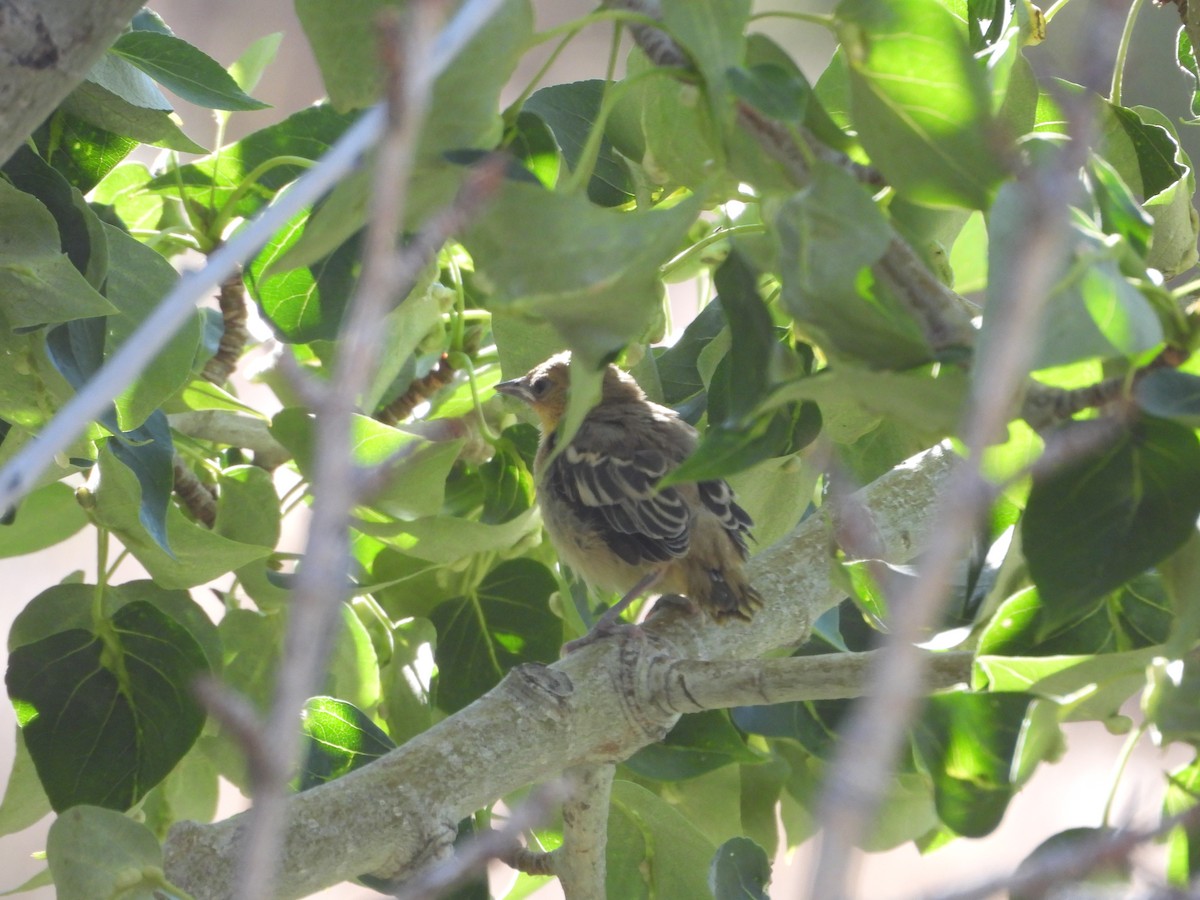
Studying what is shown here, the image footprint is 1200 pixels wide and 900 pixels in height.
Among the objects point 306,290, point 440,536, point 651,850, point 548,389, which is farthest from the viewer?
point 548,389

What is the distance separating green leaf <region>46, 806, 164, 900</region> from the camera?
2.81ft

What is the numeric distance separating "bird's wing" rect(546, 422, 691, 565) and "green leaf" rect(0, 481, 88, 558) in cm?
66

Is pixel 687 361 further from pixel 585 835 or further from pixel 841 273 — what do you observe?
pixel 841 273

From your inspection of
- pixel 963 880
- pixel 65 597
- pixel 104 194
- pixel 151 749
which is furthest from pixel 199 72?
pixel 963 880

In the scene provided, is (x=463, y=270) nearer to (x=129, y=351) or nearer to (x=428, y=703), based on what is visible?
(x=428, y=703)

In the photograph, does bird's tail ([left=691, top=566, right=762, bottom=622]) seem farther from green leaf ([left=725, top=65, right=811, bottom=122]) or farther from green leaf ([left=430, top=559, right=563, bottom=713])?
green leaf ([left=725, top=65, right=811, bottom=122])

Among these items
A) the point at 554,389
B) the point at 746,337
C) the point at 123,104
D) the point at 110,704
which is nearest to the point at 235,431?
the point at 110,704

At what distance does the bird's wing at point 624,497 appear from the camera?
1.75m

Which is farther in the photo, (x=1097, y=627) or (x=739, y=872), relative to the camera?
(x=739, y=872)

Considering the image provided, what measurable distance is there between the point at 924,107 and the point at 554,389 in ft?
5.23

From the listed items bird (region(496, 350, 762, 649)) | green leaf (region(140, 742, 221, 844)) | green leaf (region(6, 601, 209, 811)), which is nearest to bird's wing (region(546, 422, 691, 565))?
bird (region(496, 350, 762, 649))

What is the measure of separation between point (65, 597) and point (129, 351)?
2.71 ft

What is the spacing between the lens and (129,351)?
0.43 metres

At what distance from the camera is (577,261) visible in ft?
1.70
